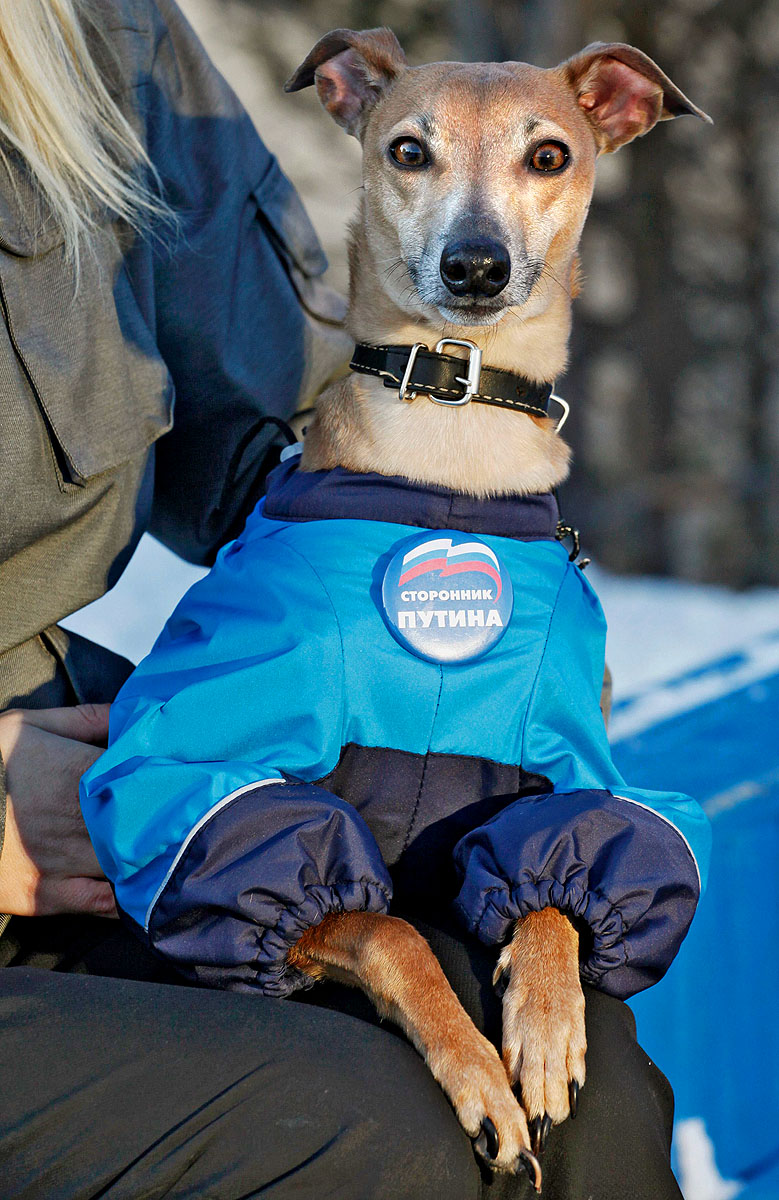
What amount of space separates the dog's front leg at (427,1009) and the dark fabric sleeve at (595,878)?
0.11 meters

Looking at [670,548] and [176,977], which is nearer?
[176,977]

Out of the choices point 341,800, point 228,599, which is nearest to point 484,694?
point 341,800

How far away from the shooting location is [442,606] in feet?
5.06

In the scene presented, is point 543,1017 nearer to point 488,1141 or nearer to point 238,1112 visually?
point 488,1141

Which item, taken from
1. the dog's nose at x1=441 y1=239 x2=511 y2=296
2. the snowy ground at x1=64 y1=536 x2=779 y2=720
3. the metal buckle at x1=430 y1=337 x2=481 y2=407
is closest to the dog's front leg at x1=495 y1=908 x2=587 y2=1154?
the metal buckle at x1=430 y1=337 x2=481 y2=407

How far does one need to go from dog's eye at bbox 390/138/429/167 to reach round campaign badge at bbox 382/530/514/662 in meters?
0.84

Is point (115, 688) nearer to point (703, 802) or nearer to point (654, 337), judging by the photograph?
point (703, 802)

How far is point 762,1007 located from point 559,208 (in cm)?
167

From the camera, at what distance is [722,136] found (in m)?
5.69

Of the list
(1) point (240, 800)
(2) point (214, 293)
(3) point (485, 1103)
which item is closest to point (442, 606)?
(1) point (240, 800)

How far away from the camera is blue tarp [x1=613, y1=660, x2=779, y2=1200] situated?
220 centimetres

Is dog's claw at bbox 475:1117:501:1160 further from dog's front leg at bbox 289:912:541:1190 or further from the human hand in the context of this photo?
the human hand

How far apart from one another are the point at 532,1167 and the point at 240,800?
1.84 feet

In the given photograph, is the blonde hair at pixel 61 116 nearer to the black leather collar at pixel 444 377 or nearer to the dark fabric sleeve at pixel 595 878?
the black leather collar at pixel 444 377
